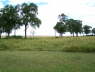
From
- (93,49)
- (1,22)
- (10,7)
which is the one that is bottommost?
(93,49)

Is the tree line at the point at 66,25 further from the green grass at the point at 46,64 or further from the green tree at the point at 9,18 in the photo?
the green grass at the point at 46,64

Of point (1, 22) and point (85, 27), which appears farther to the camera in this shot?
point (85, 27)

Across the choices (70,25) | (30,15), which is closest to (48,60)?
(30,15)

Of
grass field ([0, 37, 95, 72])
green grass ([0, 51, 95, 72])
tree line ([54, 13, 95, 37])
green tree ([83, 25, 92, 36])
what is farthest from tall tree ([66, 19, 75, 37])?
green grass ([0, 51, 95, 72])

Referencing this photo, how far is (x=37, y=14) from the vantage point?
48844 mm

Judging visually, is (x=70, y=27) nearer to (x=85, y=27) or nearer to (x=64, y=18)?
(x=64, y=18)

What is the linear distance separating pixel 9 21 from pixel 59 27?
14141 millimetres

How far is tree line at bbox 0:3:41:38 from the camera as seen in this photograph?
4688 cm

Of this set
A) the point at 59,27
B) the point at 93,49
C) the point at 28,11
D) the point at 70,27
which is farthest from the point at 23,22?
the point at 93,49

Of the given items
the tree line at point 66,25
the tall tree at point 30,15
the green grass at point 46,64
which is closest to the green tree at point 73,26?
the tree line at point 66,25

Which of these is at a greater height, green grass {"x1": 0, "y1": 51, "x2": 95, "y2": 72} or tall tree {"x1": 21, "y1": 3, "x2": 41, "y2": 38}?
tall tree {"x1": 21, "y1": 3, "x2": 41, "y2": 38}

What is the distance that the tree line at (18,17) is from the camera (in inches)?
1845

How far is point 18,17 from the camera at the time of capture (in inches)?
1897

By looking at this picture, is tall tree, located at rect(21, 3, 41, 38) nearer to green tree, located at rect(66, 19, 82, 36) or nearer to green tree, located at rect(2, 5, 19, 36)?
green tree, located at rect(2, 5, 19, 36)
